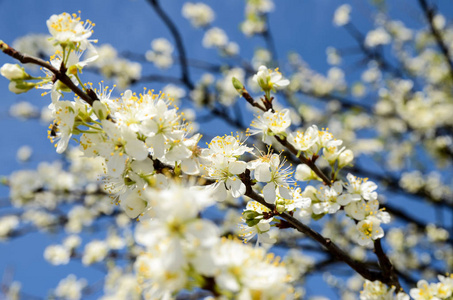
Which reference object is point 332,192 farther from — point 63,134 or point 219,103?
point 219,103

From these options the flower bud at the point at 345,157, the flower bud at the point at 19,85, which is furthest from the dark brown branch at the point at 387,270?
the flower bud at the point at 19,85

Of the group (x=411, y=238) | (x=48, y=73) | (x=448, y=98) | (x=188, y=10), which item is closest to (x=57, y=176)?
(x=188, y=10)

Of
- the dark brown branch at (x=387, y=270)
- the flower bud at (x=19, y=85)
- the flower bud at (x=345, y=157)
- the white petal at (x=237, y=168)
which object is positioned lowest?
the dark brown branch at (x=387, y=270)

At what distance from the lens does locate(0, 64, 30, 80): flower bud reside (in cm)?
141

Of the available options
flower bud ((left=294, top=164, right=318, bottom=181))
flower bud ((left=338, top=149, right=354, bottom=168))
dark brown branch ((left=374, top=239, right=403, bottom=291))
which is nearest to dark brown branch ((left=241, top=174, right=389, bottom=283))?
dark brown branch ((left=374, top=239, right=403, bottom=291))

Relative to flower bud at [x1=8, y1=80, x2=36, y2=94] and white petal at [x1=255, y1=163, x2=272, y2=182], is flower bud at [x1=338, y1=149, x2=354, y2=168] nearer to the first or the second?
white petal at [x1=255, y1=163, x2=272, y2=182]

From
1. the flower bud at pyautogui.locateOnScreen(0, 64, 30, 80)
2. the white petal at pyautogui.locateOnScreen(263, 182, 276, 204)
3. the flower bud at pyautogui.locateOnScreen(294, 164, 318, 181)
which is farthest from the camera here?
the flower bud at pyautogui.locateOnScreen(294, 164, 318, 181)

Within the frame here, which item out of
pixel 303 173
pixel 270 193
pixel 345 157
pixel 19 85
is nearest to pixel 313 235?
pixel 270 193

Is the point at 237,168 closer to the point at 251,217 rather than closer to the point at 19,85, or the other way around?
the point at 251,217

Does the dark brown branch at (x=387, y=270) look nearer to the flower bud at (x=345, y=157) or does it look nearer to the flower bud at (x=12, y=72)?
the flower bud at (x=345, y=157)

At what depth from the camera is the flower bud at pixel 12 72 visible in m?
1.41

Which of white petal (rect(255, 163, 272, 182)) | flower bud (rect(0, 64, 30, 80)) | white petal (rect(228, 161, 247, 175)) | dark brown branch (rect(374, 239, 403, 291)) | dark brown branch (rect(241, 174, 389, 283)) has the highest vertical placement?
flower bud (rect(0, 64, 30, 80))

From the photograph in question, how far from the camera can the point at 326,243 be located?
1627 millimetres

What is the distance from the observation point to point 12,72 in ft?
4.62
